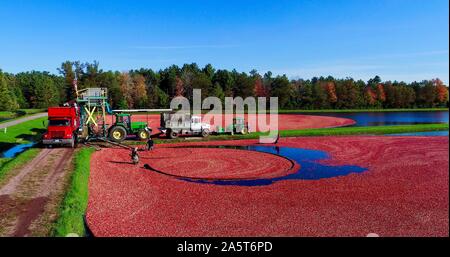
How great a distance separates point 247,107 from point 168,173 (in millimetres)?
83642

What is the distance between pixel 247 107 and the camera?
10569 cm

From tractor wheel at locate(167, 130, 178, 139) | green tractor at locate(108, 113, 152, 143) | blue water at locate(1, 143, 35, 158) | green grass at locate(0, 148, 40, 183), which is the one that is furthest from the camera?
tractor wheel at locate(167, 130, 178, 139)

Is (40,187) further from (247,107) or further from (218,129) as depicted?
(247,107)

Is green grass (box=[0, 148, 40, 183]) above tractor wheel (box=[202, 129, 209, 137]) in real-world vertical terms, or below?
below

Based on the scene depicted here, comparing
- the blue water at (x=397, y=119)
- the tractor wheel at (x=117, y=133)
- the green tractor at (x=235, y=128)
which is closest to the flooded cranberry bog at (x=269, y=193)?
the tractor wheel at (x=117, y=133)

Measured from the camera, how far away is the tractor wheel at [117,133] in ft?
117

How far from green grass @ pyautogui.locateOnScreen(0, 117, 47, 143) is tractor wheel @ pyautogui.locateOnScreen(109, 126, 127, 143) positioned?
1146cm

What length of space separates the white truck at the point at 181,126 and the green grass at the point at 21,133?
53.5ft

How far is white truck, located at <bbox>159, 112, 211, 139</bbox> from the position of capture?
133 feet

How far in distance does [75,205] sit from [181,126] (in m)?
25.9

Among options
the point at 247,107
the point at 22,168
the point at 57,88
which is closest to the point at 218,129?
the point at 22,168

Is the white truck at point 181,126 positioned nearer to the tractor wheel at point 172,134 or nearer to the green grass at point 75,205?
the tractor wheel at point 172,134

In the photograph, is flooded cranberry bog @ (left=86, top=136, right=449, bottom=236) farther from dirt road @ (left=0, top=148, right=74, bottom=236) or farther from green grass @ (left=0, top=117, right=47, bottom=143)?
green grass @ (left=0, top=117, right=47, bottom=143)

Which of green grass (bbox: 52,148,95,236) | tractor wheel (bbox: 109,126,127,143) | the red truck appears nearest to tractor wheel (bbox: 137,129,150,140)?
tractor wheel (bbox: 109,126,127,143)
